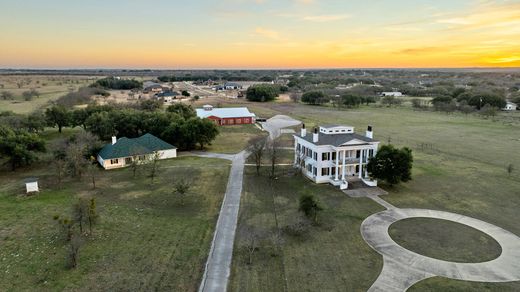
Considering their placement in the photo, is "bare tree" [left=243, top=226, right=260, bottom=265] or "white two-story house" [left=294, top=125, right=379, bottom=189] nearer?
"bare tree" [left=243, top=226, right=260, bottom=265]

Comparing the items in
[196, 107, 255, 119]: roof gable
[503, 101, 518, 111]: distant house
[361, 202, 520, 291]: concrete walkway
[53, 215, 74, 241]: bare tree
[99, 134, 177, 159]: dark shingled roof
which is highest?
[503, 101, 518, 111]: distant house

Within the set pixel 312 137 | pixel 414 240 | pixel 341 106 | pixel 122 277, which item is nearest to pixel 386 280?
pixel 414 240

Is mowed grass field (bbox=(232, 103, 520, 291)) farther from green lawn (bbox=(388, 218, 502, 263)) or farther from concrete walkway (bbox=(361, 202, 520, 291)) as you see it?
green lawn (bbox=(388, 218, 502, 263))

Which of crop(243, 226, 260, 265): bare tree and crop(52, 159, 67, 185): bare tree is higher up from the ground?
crop(52, 159, 67, 185): bare tree

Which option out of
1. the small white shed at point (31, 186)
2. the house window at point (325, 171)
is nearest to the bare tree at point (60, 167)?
the small white shed at point (31, 186)

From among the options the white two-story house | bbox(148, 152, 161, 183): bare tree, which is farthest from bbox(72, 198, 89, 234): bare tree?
the white two-story house

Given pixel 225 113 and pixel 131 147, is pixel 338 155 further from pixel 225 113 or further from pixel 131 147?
pixel 225 113

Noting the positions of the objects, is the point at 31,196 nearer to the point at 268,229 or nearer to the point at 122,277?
the point at 122,277

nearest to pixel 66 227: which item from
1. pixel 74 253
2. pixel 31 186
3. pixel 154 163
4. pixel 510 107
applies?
pixel 74 253
